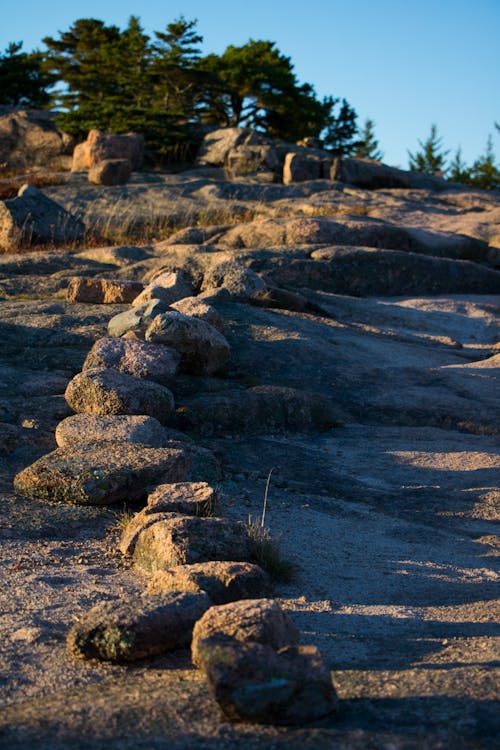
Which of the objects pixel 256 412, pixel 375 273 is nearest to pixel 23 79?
pixel 375 273

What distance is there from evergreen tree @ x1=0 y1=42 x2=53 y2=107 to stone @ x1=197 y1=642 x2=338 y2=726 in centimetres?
3654

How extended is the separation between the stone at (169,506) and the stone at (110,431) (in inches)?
35.5

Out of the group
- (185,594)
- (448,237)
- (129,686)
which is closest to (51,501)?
(185,594)

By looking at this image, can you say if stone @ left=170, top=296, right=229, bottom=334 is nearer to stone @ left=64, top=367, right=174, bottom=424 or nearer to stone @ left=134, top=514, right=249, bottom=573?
stone @ left=64, top=367, right=174, bottom=424

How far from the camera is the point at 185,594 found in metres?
3.51

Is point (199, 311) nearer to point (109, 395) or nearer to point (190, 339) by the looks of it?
point (190, 339)

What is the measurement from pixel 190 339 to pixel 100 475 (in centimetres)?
286

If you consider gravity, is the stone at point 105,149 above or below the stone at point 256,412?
above

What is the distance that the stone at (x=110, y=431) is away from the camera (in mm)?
5863

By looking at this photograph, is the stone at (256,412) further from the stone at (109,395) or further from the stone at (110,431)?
the stone at (110,431)

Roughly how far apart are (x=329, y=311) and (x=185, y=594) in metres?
9.28

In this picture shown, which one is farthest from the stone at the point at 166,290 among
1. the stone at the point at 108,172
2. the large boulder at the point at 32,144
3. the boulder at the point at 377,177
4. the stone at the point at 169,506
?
the large boulder at the point at 32,144

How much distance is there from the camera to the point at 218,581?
12.5ft

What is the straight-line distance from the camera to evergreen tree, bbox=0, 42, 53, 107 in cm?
3584
